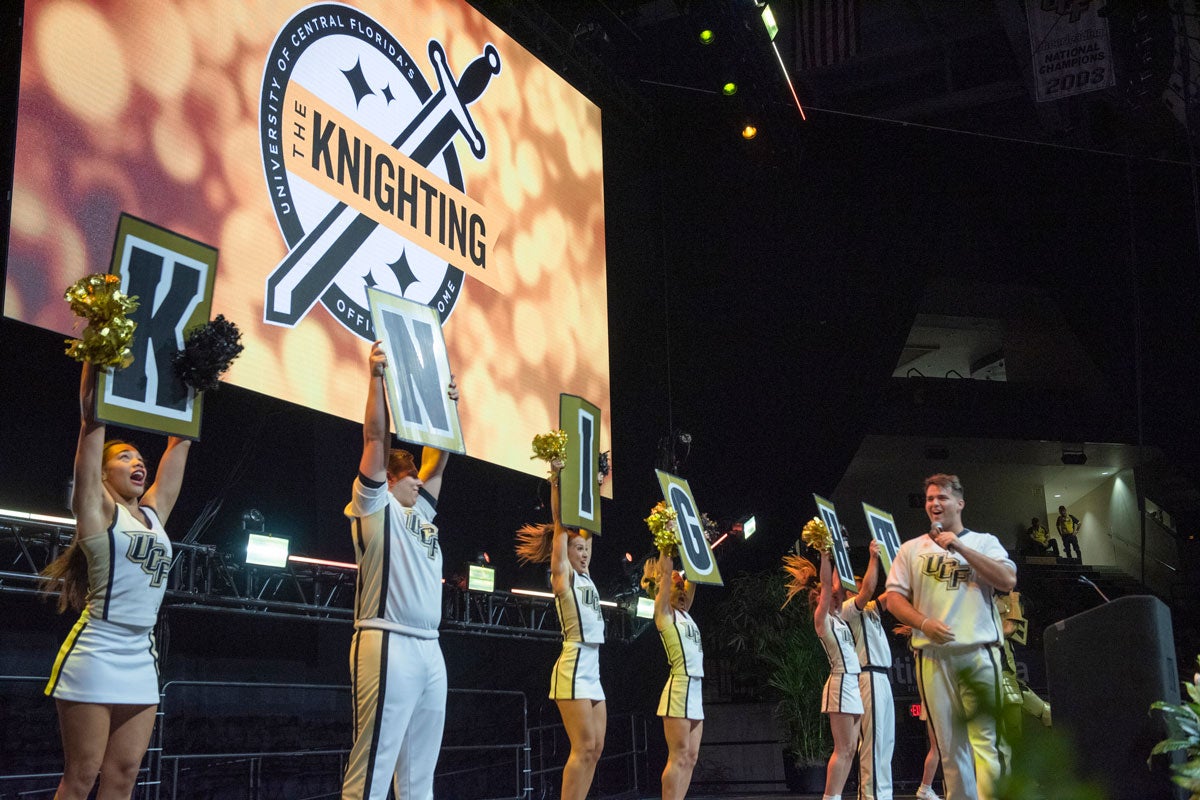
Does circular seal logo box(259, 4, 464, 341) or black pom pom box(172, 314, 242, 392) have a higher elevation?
circular seal logo box(259, 4, 464, 341)

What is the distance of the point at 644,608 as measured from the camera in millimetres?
9008

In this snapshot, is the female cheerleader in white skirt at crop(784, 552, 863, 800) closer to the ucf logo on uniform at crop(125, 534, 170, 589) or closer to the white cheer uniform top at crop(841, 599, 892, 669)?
the white cheer uniform top at crop(841, 599, 892, 669)

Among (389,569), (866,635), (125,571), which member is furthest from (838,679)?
(125,571)

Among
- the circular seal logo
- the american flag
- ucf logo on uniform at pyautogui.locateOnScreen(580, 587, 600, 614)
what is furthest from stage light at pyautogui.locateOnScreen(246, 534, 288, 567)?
the american flag

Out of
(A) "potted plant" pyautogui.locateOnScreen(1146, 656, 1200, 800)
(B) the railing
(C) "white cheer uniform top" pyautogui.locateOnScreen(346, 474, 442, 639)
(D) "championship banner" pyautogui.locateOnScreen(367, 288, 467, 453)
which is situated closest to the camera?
(A) "potted plant" pyautogui.locateOnScreen(1146, 656, 1200, 800)

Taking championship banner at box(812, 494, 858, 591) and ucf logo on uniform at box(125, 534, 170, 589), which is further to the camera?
championship banner at box(812, 494, 858, 591)

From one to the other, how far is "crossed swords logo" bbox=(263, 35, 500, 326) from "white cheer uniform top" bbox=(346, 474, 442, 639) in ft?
6.87

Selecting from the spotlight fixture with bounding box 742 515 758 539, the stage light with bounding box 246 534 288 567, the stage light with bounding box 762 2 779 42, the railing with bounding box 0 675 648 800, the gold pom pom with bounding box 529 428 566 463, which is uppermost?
the stage light with bounding box 762 2 779 42

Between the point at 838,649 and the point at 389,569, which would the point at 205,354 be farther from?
the point at 838,649

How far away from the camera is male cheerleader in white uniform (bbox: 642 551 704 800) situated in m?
6.11

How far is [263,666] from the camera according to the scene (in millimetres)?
6523

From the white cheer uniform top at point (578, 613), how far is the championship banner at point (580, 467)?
44 centimetres

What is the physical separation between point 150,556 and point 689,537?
357cm

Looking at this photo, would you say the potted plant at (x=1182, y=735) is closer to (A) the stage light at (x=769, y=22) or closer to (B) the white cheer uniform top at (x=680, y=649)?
(B) the white cheer uniform top at (x=680, y=649)
